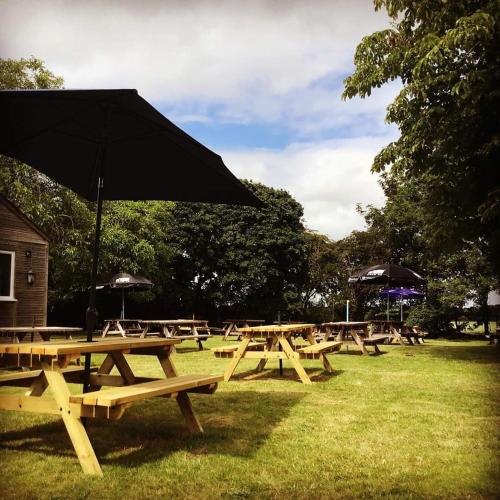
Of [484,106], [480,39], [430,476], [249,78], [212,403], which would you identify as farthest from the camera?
[484,106]

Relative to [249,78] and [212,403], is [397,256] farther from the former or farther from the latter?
[249,78]

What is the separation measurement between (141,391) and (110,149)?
247 centimetres

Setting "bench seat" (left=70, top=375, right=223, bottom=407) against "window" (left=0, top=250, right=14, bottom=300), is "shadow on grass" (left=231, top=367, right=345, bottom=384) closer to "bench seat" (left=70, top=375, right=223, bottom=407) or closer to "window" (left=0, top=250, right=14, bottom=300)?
"bench seat" (left=70, top=375, right=223, bottom=407)

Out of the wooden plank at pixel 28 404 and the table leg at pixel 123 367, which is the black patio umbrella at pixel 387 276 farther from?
the wooden plank at pixel 28 404

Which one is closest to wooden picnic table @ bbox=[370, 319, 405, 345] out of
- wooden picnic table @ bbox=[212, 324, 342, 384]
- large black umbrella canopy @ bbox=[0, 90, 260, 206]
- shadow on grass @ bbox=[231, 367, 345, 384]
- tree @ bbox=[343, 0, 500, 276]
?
tree @ bbox=[343, 0, 500, 276]

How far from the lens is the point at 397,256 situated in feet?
85.9

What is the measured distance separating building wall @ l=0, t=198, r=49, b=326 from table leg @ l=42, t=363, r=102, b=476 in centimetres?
1245

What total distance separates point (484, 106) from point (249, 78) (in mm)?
8085

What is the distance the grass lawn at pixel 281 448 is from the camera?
3.24 meters

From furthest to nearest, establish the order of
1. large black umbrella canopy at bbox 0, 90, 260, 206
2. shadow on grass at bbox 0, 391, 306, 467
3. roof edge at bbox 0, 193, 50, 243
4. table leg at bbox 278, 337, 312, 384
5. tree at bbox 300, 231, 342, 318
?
1. tree at bbox 300, 231, 342, 318
2. roof edge at bbox 0, 193, 50, 243
3. table leg at bbox 278, 337, 312, 384
4. large black umbrella canopy at bbox 0, 90, 260, 206
5. shadow on grass at bbox 0, 391, 306, 467

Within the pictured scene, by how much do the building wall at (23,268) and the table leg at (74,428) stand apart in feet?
40.9

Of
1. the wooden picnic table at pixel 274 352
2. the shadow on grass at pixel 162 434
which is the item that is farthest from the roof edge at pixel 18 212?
the shadow on grass at pixel 162 434

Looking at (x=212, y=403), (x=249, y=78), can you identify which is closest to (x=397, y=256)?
(x=212, y=403)

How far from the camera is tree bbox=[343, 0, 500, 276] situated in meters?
10.0
